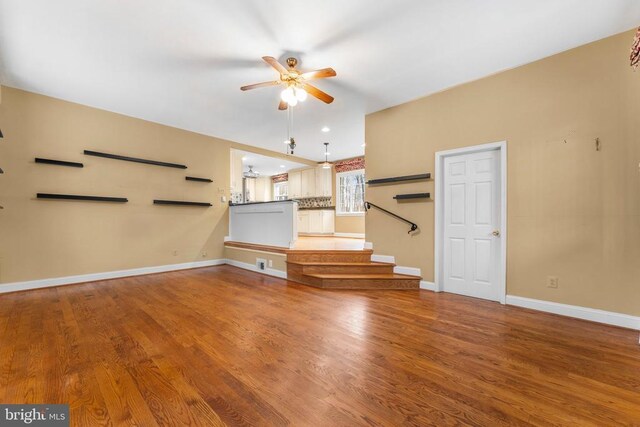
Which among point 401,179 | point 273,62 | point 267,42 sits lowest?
point 401,179

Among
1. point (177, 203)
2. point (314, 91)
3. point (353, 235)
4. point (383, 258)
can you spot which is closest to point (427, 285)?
point (383, 258)

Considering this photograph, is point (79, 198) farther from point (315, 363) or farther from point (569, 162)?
point (569, 162)

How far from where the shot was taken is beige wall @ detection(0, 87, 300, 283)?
12.9 ft

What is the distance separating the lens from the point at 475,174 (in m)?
3.84

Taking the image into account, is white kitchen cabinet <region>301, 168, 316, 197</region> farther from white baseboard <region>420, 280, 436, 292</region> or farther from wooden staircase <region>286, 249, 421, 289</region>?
white baseboard <region>420, 280, 436, 292</region>

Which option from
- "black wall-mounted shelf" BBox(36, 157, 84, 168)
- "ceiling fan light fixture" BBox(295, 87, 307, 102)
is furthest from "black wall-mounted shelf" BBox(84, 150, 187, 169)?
"ceiling fan light fixture" BBox(295, 87, 307, 102)

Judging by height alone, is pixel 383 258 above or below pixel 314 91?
below

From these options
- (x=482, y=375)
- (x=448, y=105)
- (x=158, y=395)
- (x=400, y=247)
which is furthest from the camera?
(x=400, y=247)

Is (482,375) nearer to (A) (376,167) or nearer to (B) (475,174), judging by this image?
(B) (475,174)

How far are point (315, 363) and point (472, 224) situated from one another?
304 cm

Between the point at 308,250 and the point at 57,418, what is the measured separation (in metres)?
3.65

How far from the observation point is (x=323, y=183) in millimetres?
8859

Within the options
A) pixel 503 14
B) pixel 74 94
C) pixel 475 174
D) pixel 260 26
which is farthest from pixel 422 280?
pixel 74 94

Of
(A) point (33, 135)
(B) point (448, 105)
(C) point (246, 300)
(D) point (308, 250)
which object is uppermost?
(B) point (448, 105)
